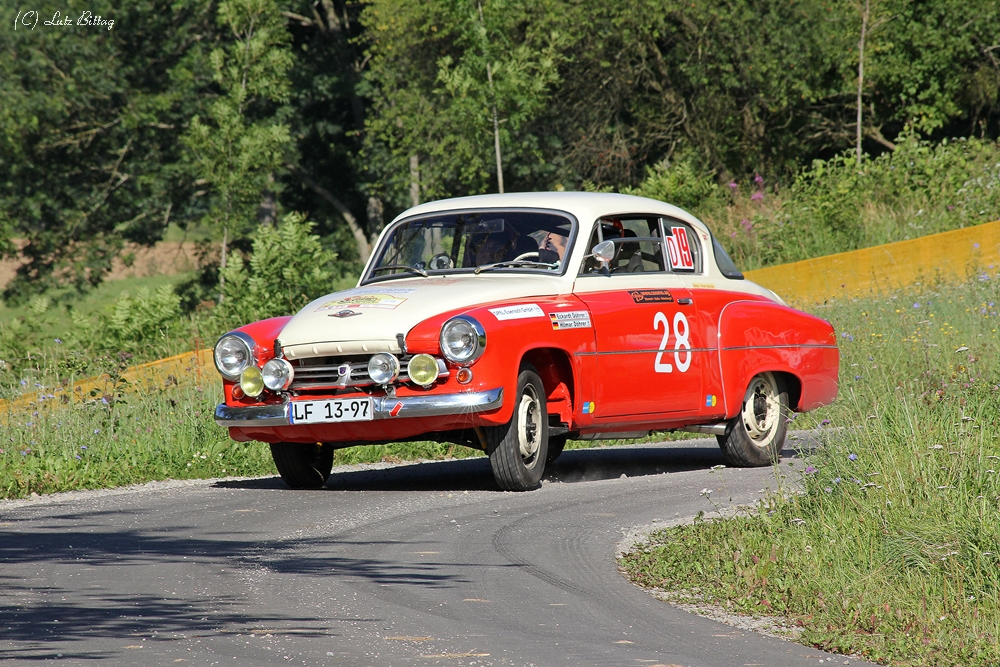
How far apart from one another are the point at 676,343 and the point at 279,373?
274cm

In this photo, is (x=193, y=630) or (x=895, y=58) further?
(x=895, y=58)

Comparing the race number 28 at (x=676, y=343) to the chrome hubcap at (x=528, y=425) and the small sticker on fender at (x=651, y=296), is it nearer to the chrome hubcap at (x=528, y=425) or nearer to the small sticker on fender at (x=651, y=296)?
the small sticker on fender at (x=651, y=296)

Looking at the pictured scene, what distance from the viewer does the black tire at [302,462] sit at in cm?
934

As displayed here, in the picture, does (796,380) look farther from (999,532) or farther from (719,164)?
(719,164)

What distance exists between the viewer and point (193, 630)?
5.00 m

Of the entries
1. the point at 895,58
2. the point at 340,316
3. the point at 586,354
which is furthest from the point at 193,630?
the point at 895,58

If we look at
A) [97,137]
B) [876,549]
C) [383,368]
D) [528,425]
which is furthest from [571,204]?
[97,137]

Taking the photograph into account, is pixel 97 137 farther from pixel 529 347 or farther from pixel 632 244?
pixel 529 347

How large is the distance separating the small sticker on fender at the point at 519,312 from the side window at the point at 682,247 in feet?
5.47

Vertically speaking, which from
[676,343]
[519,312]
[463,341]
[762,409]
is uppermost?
[519,312]

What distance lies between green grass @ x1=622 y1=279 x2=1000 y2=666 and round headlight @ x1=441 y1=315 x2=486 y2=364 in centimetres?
171

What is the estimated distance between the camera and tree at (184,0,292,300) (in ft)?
80.8

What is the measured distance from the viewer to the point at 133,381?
528 inches

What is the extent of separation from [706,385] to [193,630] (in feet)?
18.0
